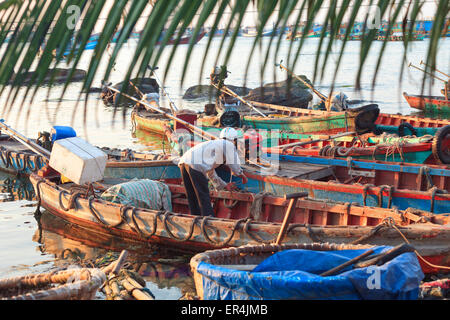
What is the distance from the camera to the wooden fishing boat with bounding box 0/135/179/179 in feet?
40.9

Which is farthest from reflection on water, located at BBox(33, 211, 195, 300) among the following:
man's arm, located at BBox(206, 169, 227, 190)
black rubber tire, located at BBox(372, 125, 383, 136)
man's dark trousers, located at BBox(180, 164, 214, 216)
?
black rubber tire, located at BBox(372, 125, 383, 136)

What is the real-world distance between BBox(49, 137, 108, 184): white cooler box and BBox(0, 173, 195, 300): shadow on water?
52.1 inches

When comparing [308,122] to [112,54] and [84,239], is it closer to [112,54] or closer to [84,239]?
[84,239]

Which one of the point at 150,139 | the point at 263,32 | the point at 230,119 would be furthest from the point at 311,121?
the point at 263,32

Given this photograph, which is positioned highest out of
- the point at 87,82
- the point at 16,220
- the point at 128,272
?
the point at 87,82

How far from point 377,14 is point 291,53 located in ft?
0.46

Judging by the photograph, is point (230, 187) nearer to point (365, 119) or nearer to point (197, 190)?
point (197, 190)

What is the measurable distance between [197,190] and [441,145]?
17.0 feet

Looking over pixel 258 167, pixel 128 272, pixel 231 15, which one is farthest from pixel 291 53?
pixel 258 167

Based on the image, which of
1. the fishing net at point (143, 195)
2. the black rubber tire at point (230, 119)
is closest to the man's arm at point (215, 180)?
the fishing net at point (143, 195)

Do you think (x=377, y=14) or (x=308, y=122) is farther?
(x=308, y=122)

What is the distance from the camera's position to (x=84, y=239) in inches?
445

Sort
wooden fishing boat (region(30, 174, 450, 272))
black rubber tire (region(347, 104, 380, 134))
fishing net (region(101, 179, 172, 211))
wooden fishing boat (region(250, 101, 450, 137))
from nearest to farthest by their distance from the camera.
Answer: wooden fishing boat (region(30, 174, 450, 272)), fishing net (region(101, 179, 172, 211)), black rubber tire (region(347, 104, 380, 134)), wooden fishing boat (region(250, 101, 450, 137))

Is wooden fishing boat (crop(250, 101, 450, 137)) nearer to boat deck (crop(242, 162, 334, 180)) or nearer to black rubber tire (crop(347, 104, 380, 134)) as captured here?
black rubber tire (crop(347, 104, 380, 134))
